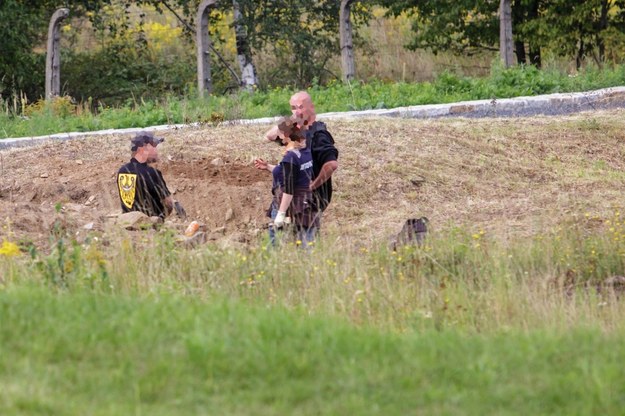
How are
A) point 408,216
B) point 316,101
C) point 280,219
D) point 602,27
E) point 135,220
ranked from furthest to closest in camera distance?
point 602,27 → point 316,101 → point 408,216 → point 135,220 → point 280,219

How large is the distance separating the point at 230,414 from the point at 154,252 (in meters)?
3.04

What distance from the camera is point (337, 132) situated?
12625mm

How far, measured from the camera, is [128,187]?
8.94 meters

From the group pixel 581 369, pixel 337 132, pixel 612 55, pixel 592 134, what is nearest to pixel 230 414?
pixel 581 369

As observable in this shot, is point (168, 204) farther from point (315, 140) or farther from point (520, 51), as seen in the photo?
point (520, 51)

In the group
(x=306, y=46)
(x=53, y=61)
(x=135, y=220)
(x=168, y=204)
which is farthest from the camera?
(x=306, y=46)

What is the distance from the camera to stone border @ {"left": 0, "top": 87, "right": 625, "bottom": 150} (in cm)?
1427

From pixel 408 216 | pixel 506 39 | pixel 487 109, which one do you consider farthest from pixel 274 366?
pixel 506 39

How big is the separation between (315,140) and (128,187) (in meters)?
1.74

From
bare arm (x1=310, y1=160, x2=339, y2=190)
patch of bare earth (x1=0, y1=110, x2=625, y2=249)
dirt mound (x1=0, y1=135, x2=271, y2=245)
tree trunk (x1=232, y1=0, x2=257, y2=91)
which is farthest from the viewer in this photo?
tree trunk (x1=232, y1=0, x2=257, y2=91)

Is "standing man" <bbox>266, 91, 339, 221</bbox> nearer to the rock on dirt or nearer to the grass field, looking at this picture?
the grass field

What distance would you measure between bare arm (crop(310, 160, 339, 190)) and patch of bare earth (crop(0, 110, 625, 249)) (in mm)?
970

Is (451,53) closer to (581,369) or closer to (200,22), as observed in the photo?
(200,22)

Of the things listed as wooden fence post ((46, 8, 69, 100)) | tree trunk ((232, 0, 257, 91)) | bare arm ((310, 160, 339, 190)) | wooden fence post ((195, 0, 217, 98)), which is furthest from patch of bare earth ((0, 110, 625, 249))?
tree trunk ((232, 0, 257, 91))
